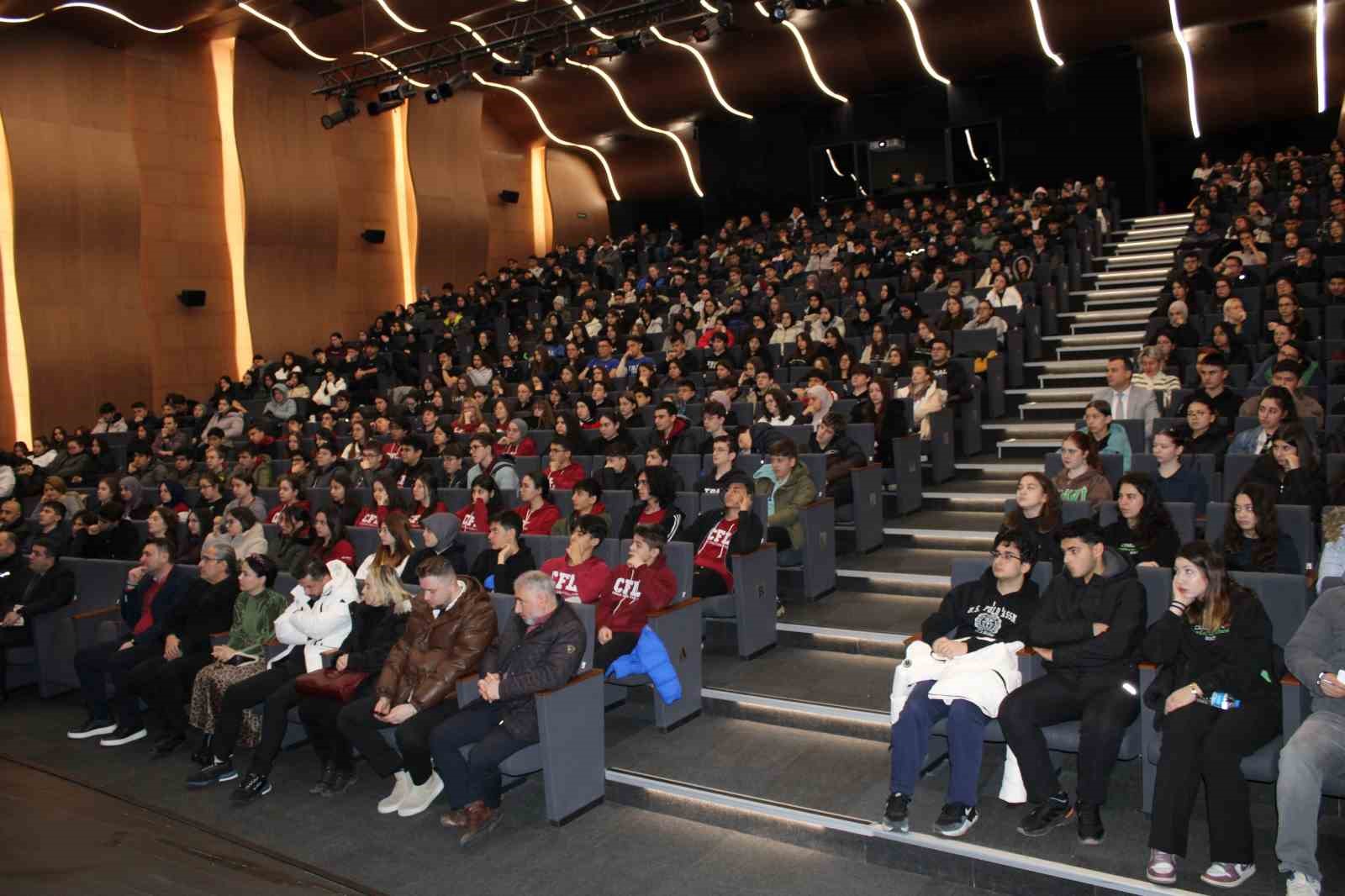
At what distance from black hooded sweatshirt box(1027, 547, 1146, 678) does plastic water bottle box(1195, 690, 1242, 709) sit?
27 cm

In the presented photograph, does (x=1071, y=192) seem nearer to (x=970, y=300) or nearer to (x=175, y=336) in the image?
(x=970, y=300)

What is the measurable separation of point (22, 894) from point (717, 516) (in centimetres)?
293

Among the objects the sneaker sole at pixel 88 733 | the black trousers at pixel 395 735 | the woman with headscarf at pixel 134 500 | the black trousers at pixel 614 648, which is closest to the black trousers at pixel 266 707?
the black trousers at pixel 395 735

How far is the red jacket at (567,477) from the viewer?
5996 millimetres

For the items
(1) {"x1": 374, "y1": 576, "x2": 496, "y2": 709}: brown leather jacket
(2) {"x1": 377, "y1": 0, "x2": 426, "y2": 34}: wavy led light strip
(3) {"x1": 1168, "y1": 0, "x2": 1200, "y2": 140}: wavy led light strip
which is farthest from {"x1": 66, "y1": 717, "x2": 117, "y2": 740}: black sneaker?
(3) {"x1": 1168, "y1": 0, "x2": 1200, "y2": 140}: wavy led light strip

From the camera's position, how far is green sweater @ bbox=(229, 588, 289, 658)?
461 cm

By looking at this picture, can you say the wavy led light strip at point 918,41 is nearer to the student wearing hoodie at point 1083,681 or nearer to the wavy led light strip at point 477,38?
the wavy led light strip at point 477,38

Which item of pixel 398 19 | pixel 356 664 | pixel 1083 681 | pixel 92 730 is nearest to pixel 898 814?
pixel 1083 681

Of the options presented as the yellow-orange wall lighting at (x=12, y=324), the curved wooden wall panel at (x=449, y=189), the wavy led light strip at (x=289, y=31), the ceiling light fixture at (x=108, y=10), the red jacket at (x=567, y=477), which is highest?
the wavy led light strip at (x=289, y=31)

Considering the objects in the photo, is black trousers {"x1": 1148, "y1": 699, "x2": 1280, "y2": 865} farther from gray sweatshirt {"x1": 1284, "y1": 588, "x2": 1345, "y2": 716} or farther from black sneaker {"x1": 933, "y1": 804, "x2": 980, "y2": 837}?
black sneaker {"x1": 933, "y1": 804, "x2": 980, "y2": 837}

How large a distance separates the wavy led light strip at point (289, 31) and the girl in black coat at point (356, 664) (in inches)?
322

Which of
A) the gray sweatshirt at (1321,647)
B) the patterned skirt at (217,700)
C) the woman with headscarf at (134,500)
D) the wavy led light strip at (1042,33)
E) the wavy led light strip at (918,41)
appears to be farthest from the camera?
the wavy led light strip at (918,41)

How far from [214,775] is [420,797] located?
1010 mm

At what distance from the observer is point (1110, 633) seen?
3250 mm
